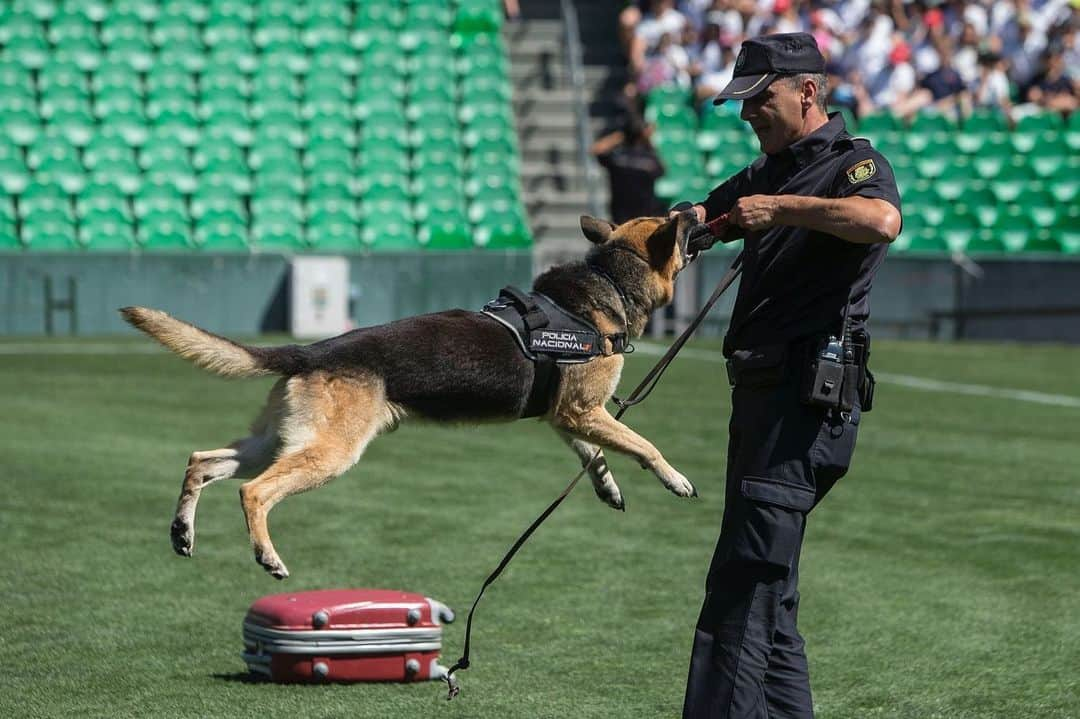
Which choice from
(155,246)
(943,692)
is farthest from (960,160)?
(943,692)

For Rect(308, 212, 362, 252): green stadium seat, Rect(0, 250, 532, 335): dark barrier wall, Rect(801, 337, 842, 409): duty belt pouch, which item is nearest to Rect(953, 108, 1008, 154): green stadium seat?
Rect(0, 250, 532, 335): dark barrier wall

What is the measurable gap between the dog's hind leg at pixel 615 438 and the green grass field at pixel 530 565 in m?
0.76

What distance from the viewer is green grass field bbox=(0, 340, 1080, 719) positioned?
5.54m

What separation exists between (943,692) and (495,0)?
55.3ft

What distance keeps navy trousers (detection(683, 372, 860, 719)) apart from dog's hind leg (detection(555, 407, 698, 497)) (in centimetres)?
127

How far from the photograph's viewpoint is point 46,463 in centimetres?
959

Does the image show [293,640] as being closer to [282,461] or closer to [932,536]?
[282,461]

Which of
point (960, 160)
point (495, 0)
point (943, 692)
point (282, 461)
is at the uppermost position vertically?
point (495, 0)

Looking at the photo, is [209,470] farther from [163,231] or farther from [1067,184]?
[1067,184]

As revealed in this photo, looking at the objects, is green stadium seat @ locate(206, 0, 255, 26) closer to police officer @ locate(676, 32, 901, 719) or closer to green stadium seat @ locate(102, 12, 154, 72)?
green stadium seat @ locate(102, 12, 154, 72)

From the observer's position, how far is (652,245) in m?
5.74

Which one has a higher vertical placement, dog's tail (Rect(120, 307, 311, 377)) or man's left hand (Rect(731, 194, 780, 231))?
man's left hand (Rect(731, 194, 780, 231))

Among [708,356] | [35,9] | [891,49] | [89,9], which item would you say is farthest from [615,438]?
[891,49]

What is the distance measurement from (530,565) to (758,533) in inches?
135
